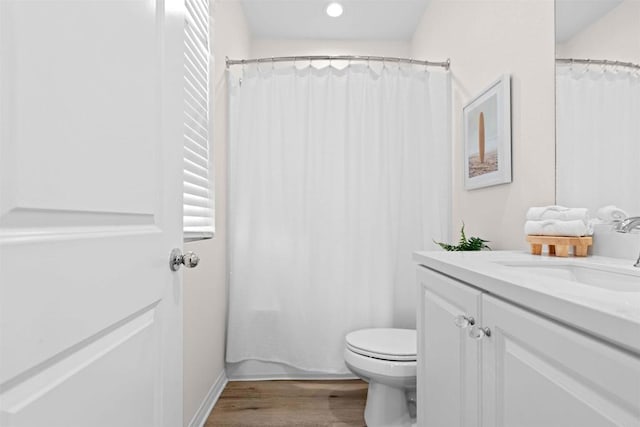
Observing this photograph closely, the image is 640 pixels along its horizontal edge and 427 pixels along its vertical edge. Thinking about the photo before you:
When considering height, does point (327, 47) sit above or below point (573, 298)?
above

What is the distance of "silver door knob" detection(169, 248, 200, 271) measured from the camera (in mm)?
962

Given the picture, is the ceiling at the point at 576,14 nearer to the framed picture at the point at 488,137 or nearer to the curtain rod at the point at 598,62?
the curtain rod at the point at 598,62

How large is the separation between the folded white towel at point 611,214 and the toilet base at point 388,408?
112 centimetres

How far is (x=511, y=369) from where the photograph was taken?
0.81 m

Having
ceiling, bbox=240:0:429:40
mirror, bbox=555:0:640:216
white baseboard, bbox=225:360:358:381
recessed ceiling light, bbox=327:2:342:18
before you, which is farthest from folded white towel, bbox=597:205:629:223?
recessed ceiling light, bbox=327:2:342:18

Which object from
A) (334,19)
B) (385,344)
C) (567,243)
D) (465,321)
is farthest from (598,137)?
(334,19)

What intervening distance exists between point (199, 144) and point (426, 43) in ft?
Result: 6.24

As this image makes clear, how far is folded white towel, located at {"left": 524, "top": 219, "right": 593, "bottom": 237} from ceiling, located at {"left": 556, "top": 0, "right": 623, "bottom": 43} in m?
0.65

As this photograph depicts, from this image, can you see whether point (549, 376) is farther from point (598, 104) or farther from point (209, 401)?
point (209, 401)

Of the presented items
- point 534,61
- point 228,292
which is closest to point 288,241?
point 228,292

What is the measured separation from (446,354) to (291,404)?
50.8 inches

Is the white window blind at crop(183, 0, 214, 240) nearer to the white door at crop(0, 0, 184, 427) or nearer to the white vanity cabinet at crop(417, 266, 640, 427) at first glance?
the white door at crop(0, 0, 184, 427)

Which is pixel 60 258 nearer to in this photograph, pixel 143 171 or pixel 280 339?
pixel 143 171

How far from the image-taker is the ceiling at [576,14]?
1282 millimetres
